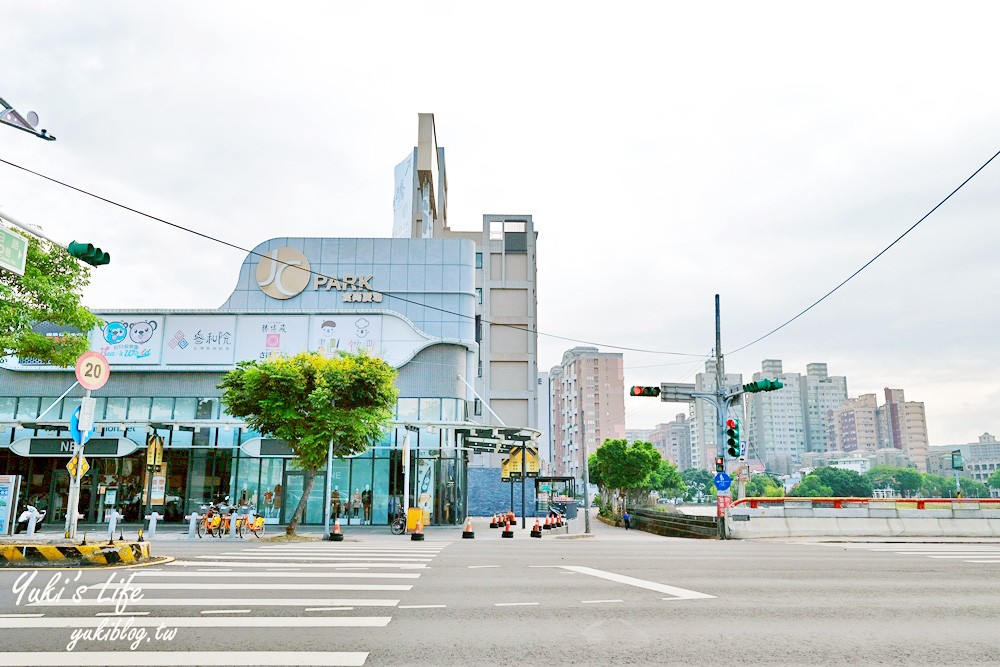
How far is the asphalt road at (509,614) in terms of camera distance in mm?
6566

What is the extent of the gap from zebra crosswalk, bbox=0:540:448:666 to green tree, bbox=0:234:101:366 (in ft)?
34.9

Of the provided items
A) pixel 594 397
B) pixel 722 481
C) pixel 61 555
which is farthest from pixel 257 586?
pixel 594 397

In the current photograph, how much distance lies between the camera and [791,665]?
20.4ft

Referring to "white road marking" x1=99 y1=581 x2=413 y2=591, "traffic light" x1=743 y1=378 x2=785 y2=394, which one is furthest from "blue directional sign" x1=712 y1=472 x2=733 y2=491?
"white road marking" x1=99 y1=581 x2=413 y2=591

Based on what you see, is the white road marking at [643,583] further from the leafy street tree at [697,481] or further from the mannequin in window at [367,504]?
the leafy street tree at [697,481]

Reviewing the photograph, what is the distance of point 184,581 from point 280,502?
23.5 metres

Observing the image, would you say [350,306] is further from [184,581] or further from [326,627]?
[326,627]

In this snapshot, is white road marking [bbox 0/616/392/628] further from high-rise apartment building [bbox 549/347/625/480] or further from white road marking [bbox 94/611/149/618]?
high-rise apartment building [bbox 549/347/625/480]

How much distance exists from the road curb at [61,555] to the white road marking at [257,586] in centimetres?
303

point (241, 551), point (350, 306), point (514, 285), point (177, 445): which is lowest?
point (241, 551)

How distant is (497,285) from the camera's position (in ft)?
→ 243

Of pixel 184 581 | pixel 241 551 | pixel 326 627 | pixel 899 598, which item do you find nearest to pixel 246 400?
pixel 241 551

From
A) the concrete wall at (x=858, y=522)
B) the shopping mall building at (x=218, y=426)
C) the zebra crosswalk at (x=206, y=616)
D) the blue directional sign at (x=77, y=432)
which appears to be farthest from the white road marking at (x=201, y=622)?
the shopping mall building at (x=218, y=426)

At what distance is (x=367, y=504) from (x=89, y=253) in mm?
23202
